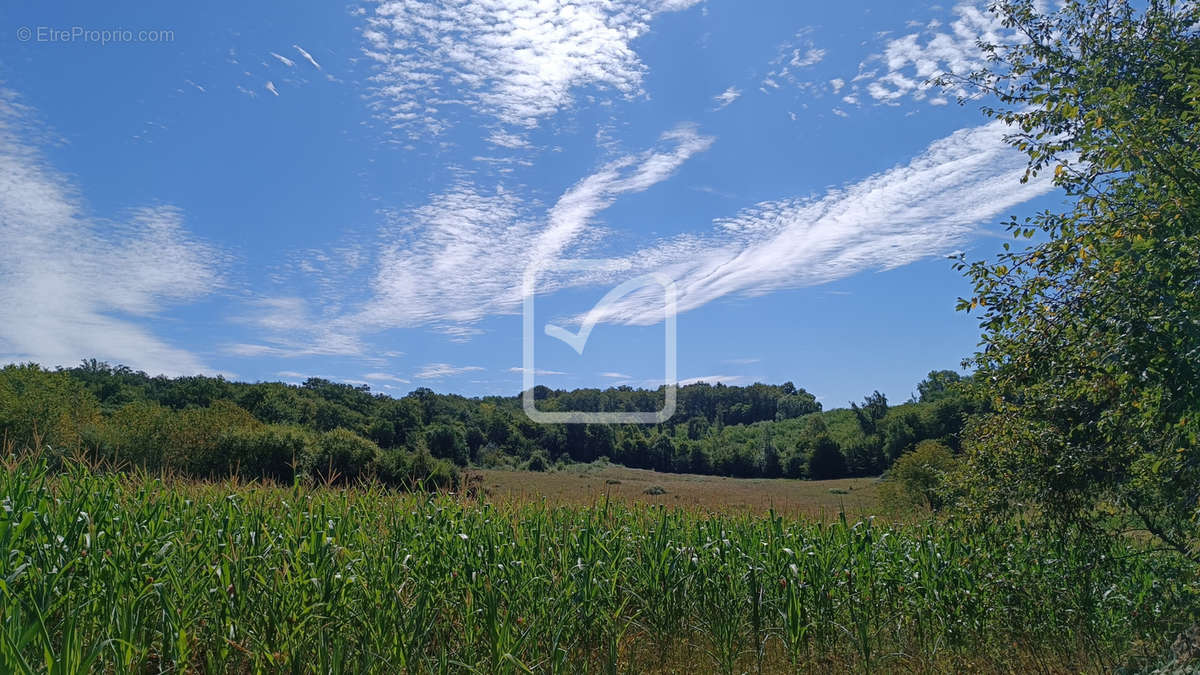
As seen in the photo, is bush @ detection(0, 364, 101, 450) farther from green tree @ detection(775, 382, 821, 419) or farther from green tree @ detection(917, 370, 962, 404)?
green tree @ detection(775, 382, 821, 419)

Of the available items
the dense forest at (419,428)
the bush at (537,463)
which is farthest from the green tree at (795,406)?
the bush at (537,463)

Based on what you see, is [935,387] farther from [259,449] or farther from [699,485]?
[259,449]

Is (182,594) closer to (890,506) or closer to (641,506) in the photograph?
(641,506)

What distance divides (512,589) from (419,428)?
159 feet

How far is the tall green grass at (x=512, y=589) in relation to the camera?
443cm

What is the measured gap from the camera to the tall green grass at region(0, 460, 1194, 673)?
14.5ft

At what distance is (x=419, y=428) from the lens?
5231 centimetres

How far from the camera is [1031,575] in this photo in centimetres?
839

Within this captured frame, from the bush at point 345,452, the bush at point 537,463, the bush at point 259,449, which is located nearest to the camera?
the bush at point 345,452

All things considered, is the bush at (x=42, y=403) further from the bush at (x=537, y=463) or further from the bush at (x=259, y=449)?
the bush at (x=537, y=463)

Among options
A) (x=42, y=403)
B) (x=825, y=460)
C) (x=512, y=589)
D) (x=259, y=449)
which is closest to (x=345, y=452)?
(x=259, y=449)

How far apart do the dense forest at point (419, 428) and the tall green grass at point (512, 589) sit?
1529mm

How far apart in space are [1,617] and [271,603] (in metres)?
1.62

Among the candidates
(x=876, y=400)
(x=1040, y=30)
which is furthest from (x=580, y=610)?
(x=876, y=400)
